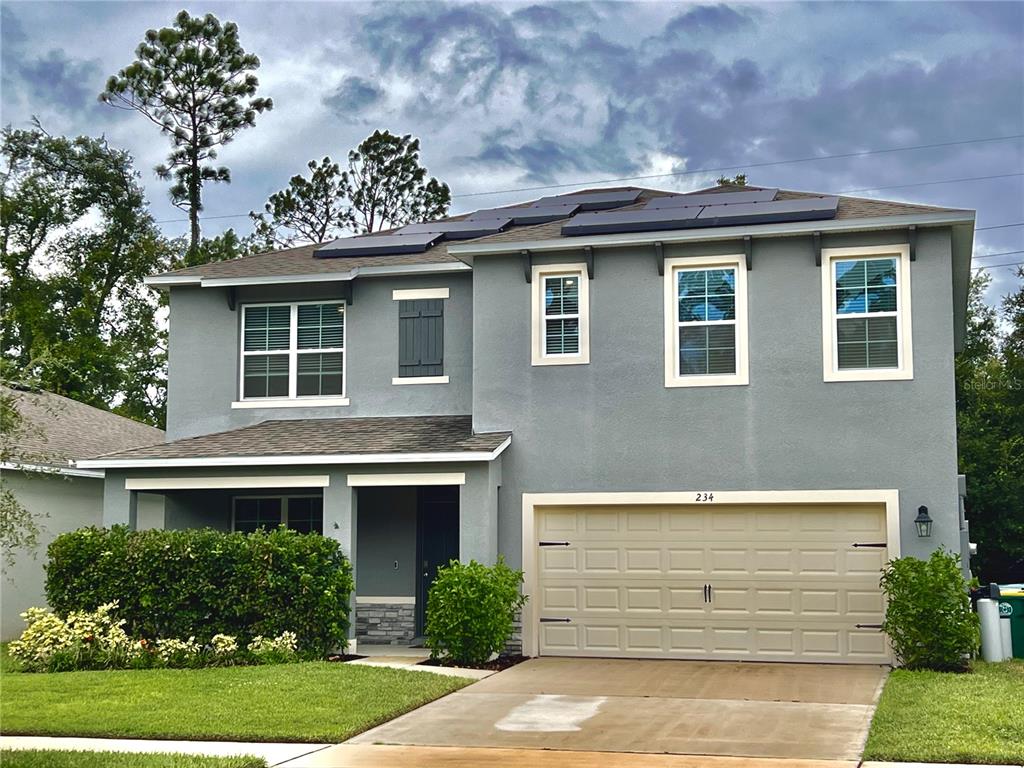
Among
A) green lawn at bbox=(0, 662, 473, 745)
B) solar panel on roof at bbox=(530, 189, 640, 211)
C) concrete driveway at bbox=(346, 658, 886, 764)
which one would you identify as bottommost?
concrete driveway at bbox=(346, 658, 886, 764)

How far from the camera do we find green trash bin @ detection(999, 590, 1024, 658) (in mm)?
15820

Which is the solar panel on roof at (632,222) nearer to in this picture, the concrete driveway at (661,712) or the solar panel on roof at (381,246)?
the solar panel on roof at (381,246)

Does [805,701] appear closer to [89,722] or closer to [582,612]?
[582,612]

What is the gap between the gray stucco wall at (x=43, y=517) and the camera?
60.7 feet

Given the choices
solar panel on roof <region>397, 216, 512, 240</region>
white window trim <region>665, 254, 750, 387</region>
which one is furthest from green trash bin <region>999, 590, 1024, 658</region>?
solar panel on roof <region>397, 216, 512, 240</region>

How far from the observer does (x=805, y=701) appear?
12.1 meters

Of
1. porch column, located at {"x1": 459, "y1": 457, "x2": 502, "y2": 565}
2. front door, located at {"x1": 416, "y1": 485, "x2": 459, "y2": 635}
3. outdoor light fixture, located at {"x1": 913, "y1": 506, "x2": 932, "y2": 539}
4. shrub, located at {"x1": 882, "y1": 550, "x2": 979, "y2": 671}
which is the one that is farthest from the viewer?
front door, located at {"x1": 416, "y1": 485, "x2": 459, "y2": 635}

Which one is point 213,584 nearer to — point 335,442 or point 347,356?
point 335,442

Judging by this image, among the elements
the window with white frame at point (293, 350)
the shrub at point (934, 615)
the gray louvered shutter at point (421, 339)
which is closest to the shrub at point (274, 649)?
the window with white frame at point (293, 350)

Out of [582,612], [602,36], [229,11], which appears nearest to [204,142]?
[229,11]

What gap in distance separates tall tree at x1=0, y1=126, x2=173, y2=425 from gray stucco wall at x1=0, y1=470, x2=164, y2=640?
1289 centimetres

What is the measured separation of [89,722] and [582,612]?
738cm

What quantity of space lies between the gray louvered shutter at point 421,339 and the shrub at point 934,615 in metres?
7.63

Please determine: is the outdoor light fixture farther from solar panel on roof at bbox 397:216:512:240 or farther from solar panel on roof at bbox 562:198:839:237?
solar panel on roof at bbox 397:216:512:240
